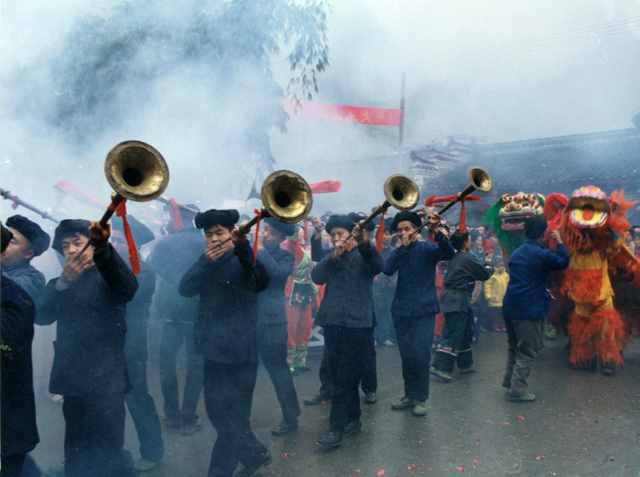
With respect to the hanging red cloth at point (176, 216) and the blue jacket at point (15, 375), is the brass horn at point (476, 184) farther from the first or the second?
the blue jacket at point (15, 375)

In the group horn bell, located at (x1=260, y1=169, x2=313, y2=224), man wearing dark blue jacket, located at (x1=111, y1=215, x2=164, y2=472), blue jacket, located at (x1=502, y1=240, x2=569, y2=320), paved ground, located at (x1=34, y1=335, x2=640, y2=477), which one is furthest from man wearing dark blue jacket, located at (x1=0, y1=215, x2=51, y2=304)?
blue jacket, located at (x1=502, y1=240, x2=569, y2=320)

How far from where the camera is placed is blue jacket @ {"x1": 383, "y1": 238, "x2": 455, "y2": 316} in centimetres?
442

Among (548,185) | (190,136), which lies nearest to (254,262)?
(190,136)

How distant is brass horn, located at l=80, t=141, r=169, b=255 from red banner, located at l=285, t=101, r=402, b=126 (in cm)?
425

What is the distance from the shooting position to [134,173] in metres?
2.61

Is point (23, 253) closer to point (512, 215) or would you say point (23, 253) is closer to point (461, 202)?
point (461, 202)

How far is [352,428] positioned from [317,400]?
80 centimetres

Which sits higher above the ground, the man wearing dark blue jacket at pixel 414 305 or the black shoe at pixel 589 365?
the man wearing dark blue jacket at pixel 414 305

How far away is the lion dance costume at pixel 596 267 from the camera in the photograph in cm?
534

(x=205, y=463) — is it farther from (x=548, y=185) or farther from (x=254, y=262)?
(x=548, y=185)

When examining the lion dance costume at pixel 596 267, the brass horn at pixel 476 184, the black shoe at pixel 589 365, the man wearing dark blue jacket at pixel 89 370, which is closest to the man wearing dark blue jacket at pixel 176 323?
the man wearing dark blue jacket at pixel 89 370

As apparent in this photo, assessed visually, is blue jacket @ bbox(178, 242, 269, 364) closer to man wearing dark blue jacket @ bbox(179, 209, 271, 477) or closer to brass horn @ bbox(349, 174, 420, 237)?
man wearing dark blue jacket @ bbox(179, 209, 271, 477)

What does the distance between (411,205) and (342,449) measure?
174cm

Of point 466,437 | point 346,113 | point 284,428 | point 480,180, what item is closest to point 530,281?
point 480,180
